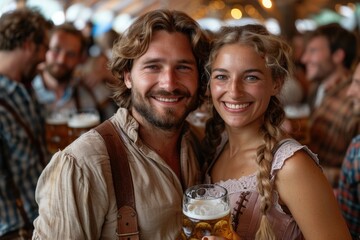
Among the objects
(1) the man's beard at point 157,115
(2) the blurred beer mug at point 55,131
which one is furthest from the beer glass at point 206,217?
(2) the blurred beer mug at point 55,131

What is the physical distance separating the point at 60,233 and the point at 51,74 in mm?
2503

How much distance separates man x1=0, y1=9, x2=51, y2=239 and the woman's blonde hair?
4.19 feet

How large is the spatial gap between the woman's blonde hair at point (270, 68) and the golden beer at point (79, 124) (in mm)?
1157

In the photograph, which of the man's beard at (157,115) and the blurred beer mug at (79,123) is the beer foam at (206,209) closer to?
the man's beard at (157,115)

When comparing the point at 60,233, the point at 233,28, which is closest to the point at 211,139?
the point at 233,28

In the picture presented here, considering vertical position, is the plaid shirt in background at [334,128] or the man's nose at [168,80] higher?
the man's nose at [168,80]

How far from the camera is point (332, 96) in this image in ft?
10.1

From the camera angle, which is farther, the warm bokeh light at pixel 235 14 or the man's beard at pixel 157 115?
the warm bokeh light at pixel 235 14

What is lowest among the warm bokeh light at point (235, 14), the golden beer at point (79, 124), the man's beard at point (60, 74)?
the warm bokeh light at point (235, 14)

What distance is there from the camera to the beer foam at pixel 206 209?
1194 mm

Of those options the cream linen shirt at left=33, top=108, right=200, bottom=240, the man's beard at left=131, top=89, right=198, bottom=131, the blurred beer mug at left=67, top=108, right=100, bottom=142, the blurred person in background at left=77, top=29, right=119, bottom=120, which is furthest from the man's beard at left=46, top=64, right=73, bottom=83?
the cream linen shirt at left=33, top=108, right=200, bottom=240

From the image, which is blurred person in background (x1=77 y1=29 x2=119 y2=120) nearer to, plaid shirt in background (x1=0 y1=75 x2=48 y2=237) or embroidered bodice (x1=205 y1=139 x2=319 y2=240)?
plaid shirt in background (x1=0 y1=75 x2=48 y2=237)

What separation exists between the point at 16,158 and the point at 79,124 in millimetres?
455

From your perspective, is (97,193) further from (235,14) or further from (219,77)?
(235,14)
